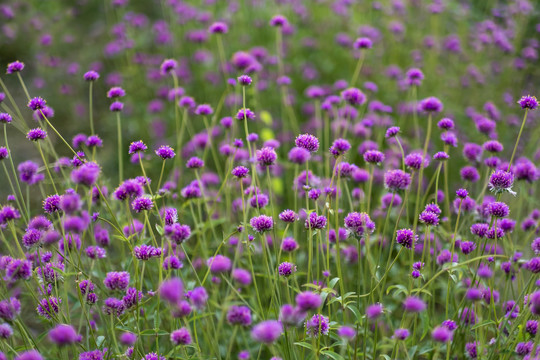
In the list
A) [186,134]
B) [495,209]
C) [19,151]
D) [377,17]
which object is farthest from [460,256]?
[19,151]

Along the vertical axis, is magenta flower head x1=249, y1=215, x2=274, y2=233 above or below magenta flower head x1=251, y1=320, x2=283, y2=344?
below

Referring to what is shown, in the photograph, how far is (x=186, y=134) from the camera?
183 inches

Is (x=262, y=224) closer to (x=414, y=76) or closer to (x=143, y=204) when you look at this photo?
(x=143, y=204)

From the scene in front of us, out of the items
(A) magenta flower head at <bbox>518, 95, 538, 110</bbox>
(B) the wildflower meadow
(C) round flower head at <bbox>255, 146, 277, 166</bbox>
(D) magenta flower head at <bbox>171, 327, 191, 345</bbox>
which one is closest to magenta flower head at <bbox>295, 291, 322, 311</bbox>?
(D) magenta flower head at <bbox>171, 327, 191, 345</bbox>

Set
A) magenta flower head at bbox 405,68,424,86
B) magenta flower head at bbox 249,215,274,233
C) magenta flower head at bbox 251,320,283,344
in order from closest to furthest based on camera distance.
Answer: magenta flower head at bbox 251,320,283,344
magenta flower head at bbox 249,215,274,233
magenta flower head at bbox 405,68,424,86

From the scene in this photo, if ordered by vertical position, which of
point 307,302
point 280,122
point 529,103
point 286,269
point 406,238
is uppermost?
point 529,103

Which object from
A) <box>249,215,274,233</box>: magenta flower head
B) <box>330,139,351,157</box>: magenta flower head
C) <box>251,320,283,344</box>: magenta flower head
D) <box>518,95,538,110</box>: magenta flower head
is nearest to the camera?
<box>251,320,283,344</box>: magenta flower head

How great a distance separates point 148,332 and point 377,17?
4.64 meters

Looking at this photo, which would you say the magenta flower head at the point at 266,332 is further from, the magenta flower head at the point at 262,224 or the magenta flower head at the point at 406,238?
the magenta flower head at the point at 406,238

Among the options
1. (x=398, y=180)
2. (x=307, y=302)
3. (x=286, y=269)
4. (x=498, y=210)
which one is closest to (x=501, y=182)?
(x=498, y=210)

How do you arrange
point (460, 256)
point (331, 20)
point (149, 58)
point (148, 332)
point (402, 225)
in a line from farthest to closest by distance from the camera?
1. point (331, 20)
2. point (149, 58)
3. point (402, 225)
4. point (460, 256)
5. point (148, 332)

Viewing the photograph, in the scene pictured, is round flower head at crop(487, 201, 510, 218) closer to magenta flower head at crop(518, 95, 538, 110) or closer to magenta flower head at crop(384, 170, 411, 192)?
magenta flower head at crop(384, 170, 411, 192)

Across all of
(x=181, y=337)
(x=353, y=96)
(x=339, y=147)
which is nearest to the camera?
(x=181, y=337)

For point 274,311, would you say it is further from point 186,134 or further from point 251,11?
point 251,11
